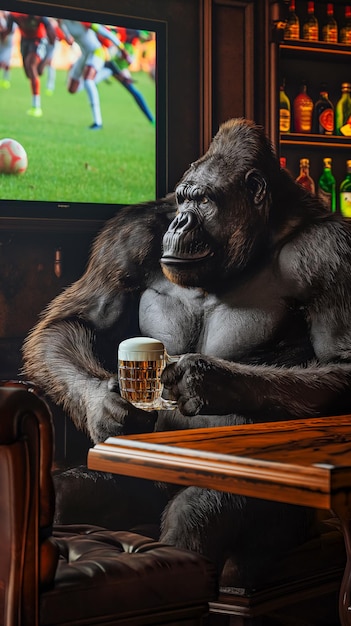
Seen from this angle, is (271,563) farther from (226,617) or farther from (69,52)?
(69,52)

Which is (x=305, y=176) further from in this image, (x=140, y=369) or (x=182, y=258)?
(x=140, y=369)

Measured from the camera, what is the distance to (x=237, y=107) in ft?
14.5

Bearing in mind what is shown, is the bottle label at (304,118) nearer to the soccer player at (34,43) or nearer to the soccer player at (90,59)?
the soccer player at (90,59)

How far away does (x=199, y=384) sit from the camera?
2975mm

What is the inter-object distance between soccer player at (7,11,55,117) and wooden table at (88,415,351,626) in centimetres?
219

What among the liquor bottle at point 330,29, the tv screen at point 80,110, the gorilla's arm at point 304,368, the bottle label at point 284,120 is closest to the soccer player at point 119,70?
the tv screen at point 80,110

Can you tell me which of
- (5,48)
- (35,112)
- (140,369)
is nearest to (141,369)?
(140,369)

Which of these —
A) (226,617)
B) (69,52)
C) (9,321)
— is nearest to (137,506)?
(226,617)

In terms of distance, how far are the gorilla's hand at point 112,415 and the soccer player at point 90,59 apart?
4.70ft

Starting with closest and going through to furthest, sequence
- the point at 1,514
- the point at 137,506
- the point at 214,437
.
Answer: the point at 1,514 < the point at 214,437 < the point at 137,506

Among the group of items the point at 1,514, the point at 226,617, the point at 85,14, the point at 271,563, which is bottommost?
the point at 226,617

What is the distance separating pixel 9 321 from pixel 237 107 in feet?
4.54

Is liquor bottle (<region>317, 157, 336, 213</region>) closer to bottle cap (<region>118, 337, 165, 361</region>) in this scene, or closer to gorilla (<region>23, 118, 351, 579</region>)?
gorilla (<region>23, 118, 351, 579</region>)

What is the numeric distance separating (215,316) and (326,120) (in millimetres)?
1618
